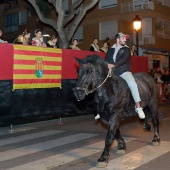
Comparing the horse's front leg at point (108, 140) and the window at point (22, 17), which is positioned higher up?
the window at point (22, 17)

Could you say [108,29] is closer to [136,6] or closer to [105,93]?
[136,6]

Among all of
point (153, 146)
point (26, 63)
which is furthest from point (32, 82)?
point (153, 146)

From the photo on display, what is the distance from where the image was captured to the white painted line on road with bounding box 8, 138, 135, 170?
5873 millimetres

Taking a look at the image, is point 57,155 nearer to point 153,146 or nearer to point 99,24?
point 153,146

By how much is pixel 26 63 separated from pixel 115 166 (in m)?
5.41

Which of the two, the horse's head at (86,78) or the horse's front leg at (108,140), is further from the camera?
the horse's front leg at (108,140)

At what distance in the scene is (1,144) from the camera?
7.90m

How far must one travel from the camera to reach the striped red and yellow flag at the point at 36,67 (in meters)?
9.85

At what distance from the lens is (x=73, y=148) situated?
737cm

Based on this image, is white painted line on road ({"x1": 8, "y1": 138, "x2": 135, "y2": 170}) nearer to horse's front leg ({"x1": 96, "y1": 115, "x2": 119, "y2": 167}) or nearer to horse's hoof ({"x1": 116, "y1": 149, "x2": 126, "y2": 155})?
horse's hoof ({"x1": 116, "y1": 149, "x2": 126, "y2": 155})

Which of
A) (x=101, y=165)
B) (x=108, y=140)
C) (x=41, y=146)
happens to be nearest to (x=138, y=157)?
(x=108, y=140)

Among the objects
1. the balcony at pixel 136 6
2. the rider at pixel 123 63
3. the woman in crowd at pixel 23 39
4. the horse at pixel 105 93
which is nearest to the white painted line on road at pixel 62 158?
the horse at pixel 105 93

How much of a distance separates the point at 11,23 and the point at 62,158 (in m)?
40.0

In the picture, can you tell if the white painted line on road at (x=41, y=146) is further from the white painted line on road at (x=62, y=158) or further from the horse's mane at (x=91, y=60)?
the horse's mane at (x=91, y=60)
